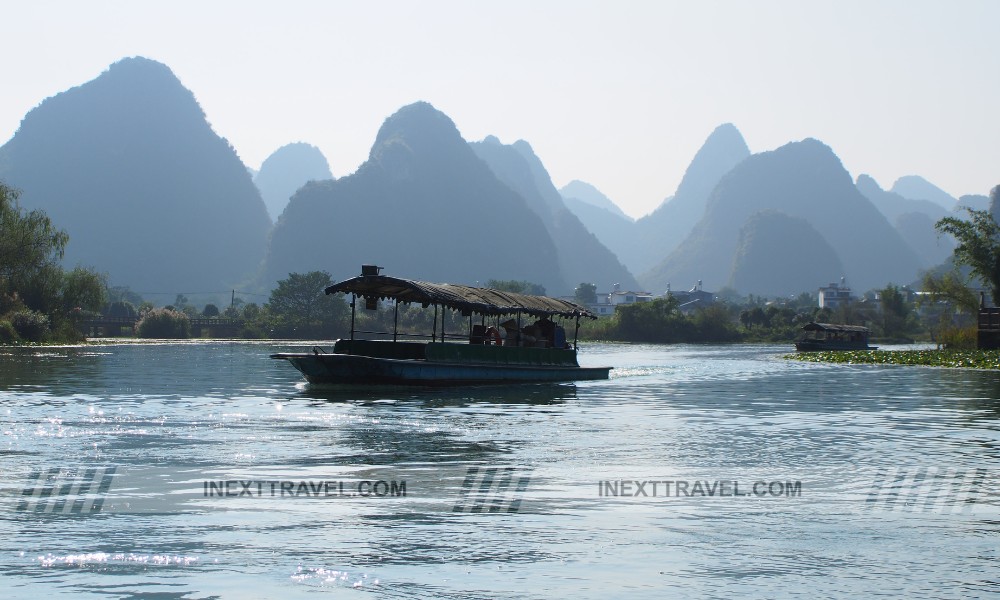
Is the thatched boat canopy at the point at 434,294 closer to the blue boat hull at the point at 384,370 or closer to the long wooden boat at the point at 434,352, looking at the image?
the long wooden boat at the point at 434,352

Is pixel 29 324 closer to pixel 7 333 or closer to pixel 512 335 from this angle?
pixel 7 333

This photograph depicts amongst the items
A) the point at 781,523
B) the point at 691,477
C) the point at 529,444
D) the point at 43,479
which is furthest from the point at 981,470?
the point at 43,479

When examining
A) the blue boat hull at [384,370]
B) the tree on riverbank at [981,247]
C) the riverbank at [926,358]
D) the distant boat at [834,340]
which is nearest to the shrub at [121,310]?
the distant boat at [834,340]

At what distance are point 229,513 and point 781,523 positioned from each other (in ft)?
19.9

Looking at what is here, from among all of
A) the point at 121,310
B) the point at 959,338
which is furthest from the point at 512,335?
the point at 121,310

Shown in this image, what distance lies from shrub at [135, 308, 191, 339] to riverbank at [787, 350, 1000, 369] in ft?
192

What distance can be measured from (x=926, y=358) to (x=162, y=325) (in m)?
69.2

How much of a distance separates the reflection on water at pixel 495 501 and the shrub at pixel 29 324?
130ft

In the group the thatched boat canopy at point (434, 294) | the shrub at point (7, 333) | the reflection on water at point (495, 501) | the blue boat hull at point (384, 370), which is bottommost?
the reflection on water at point (495, 501)

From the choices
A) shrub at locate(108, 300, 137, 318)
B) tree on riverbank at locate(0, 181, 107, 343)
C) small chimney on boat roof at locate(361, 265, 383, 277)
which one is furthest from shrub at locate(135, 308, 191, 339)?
small chimney on boat roof at locate(361, 265, 383, 277)

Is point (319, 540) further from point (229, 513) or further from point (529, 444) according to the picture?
point (529, 444)

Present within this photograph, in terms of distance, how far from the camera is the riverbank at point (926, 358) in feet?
167

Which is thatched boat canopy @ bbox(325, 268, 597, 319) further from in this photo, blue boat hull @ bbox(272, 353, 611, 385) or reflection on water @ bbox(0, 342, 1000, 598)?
reflection on water @ bbox(0, 342, 1000, 598)

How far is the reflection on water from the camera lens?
9.36m
